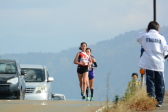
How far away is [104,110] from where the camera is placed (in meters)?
11.0

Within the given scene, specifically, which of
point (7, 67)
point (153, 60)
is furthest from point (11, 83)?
point (153, 60)

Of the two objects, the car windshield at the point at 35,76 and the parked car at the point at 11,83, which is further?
the car windshield at the point at 35,76

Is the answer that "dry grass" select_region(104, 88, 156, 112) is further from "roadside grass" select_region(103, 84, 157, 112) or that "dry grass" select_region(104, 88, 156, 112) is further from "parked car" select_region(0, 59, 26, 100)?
"parked car" select_region(0, 59, 26, 100)

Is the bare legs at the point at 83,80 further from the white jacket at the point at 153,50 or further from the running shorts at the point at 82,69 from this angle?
the white jacket at the point at 153,50

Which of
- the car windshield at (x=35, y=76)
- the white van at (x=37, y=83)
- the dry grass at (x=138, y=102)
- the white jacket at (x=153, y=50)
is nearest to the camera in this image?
the dry grass at (x=138, y=102)

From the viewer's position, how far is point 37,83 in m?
22.1

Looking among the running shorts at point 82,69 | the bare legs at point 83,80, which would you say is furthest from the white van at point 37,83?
the running shorts at point 82,69

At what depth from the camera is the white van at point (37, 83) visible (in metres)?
21.6

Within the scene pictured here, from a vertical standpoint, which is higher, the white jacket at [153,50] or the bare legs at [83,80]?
the white jacket at [153,50]

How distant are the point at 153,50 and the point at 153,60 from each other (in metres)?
0.20

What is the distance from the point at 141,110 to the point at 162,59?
136 cm

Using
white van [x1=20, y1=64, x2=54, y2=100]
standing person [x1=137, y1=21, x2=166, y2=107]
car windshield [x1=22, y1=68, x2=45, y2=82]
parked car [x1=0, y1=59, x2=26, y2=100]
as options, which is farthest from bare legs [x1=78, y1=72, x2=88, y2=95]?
standing person [x1=137, y1=21, x2=166, y2=107]

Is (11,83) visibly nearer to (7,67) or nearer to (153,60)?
(7,67)

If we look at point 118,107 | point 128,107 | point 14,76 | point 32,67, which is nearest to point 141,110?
point 128,107
